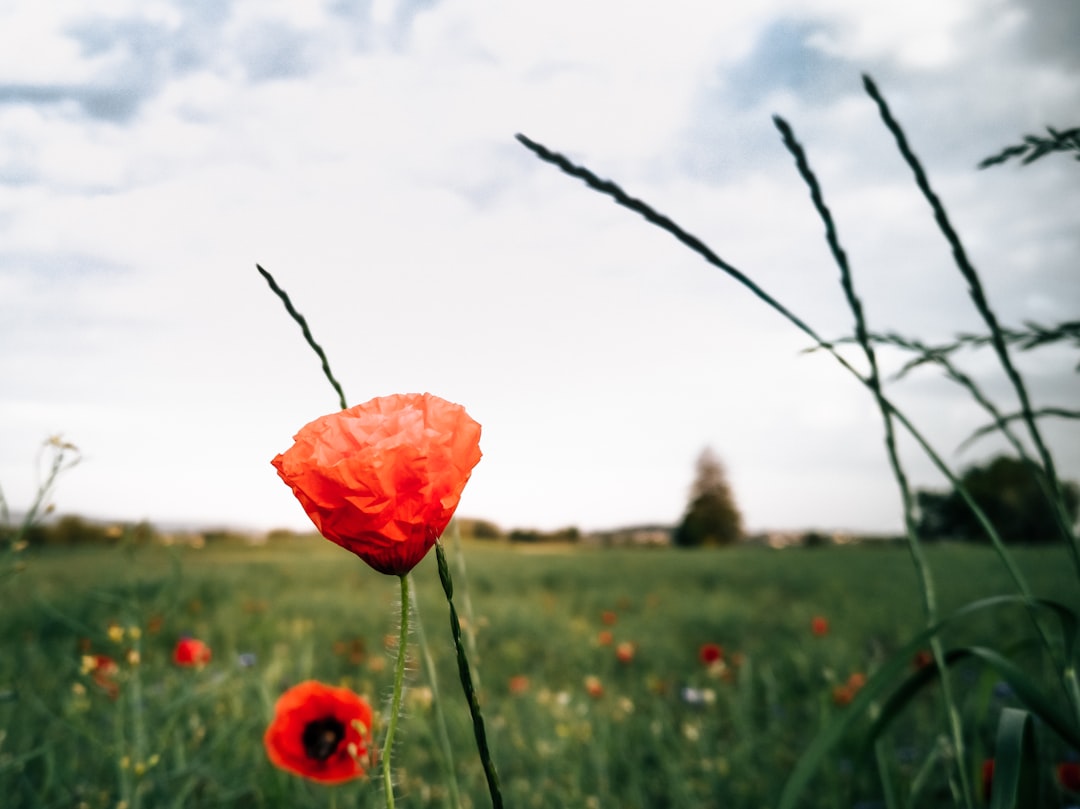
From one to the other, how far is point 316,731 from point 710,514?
35158 mm

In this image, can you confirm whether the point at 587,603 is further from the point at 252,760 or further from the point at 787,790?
the point at 787,790

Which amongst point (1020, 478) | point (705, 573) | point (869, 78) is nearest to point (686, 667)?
point (869, 78)

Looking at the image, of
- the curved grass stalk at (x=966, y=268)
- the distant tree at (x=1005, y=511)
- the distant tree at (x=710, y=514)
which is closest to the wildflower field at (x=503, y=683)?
the curved grass stalk at (x=966, y=268)

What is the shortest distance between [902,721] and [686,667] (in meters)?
1.28

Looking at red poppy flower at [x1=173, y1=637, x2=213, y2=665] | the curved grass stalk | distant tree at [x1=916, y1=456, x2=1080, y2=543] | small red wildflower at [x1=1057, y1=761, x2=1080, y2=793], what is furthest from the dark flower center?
distant tree at [x1=916, y1=456, x2=1080, y2=543]

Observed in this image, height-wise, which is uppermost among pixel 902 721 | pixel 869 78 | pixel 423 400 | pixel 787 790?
pixel 869 78

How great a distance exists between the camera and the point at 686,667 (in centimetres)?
417

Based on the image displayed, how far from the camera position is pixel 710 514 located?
35.5m

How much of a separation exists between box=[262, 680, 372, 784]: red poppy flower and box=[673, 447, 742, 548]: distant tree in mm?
33426

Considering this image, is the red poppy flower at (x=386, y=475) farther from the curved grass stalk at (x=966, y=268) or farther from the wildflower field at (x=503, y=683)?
the curved grass stalk at (x=966, y=268)

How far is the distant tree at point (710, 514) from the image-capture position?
34625 mm

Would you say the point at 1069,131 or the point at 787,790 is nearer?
the point at 787,790

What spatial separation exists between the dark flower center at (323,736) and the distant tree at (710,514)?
33.4 m

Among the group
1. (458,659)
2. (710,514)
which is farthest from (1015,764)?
(710,514)
